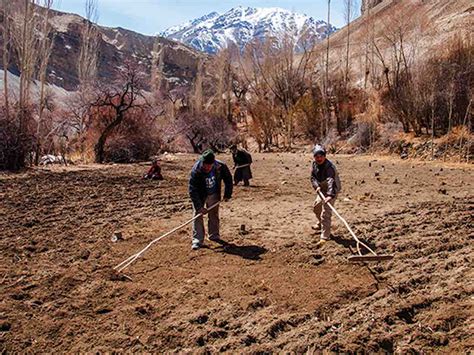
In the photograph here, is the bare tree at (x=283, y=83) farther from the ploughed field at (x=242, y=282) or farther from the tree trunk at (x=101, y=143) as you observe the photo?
the ploughed field at (x=242, y=282)

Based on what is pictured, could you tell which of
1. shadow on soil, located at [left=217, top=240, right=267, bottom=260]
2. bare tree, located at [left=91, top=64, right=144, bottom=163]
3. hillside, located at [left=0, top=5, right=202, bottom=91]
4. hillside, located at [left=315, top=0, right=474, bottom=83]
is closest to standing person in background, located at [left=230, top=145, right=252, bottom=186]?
shadow on soil, located at [left=217, top=240, right=267, bottom=260]

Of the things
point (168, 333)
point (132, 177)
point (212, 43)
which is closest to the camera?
point (168, 333)

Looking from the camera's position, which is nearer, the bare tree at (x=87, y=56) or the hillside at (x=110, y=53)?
the bare tree at (x=87, y=56)

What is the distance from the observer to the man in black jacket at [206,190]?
6.60 metres

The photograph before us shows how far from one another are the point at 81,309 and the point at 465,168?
588 inches

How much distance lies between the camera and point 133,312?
4.54 metres

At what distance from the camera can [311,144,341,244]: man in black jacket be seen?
6.63 m

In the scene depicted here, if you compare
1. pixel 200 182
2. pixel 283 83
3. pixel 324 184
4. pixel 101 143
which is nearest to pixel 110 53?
pixel 283 83

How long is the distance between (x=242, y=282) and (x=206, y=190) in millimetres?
1937

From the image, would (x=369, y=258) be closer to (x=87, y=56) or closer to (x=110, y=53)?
(x=87, y=56)

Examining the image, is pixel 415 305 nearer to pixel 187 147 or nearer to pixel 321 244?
pixel 321 244

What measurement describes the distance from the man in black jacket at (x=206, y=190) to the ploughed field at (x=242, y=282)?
32 centimetres

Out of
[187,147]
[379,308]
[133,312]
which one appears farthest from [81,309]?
[187,147]

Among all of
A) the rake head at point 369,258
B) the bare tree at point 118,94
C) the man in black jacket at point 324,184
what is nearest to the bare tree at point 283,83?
the bare tree at point 118,94
